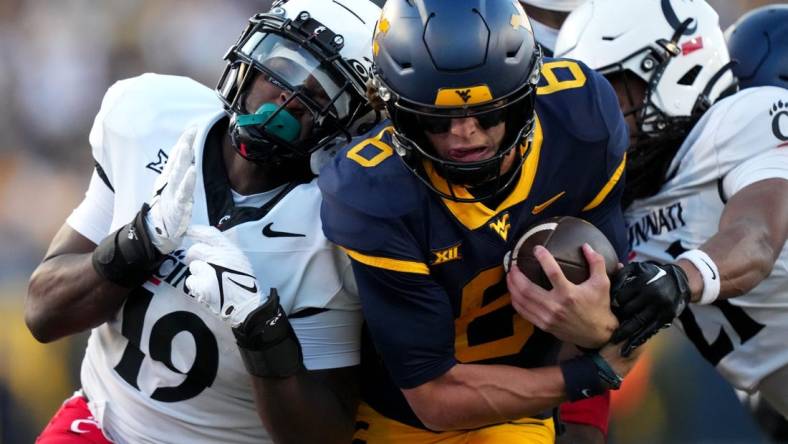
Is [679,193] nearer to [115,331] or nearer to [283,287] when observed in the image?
[283,287]

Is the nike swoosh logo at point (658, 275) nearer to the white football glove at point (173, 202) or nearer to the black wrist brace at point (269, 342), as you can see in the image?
the black wrist brace at point (269, 342)

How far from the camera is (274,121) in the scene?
8.62ft

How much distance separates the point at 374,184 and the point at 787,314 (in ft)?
4.81

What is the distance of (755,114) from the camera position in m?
3.10

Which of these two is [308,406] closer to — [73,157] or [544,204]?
[544,204]

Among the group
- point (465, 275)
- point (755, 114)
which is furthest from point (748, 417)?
point (465, 275)

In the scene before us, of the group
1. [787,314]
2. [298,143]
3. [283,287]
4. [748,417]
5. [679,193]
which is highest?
[298,143]

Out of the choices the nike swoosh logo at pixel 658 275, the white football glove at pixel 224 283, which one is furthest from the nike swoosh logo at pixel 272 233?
the nike swoosh logo at pixel 658 275

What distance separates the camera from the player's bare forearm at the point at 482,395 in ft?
8.16

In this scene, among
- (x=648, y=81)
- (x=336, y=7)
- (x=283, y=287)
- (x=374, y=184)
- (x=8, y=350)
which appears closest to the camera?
(x=374, y=184)

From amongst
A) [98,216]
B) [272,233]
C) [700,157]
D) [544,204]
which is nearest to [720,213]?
[700,157]

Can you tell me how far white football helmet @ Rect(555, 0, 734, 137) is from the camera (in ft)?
10.9

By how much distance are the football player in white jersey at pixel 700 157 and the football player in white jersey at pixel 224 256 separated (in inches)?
35.7

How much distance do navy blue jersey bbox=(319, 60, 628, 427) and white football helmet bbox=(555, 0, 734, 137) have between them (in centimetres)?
75
